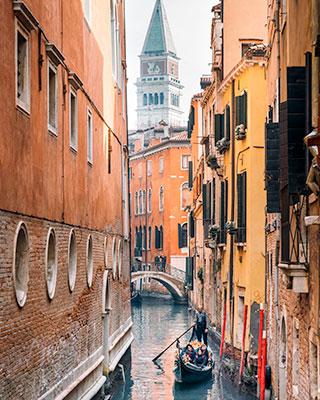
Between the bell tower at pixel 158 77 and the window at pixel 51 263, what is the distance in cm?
11275

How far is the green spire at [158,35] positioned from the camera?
124500 millimetres

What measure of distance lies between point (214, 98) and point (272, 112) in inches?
411

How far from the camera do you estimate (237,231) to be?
1912cm

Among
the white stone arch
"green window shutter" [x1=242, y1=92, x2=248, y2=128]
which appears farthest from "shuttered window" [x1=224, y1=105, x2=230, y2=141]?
the white stone arch

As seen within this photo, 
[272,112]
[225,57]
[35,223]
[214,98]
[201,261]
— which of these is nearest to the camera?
[35,223]

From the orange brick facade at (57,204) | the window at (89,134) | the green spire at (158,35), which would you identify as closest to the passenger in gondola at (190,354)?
the orange brick facade at (57,204)

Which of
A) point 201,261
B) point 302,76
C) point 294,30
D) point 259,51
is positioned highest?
point 259,51

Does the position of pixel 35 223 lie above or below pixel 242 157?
below

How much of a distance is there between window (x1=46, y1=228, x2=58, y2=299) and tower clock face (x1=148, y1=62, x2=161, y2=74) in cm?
11640

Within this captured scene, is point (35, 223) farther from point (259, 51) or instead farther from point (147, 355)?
point (147, 355)

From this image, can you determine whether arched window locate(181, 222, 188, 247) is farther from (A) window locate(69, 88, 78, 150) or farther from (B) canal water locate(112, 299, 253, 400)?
(A) window locate(69, 88, 78, 150)

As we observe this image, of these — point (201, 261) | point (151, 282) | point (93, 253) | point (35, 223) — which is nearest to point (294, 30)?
point (35, 223)

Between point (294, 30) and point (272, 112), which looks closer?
point (294, 30)

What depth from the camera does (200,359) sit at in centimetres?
2056
